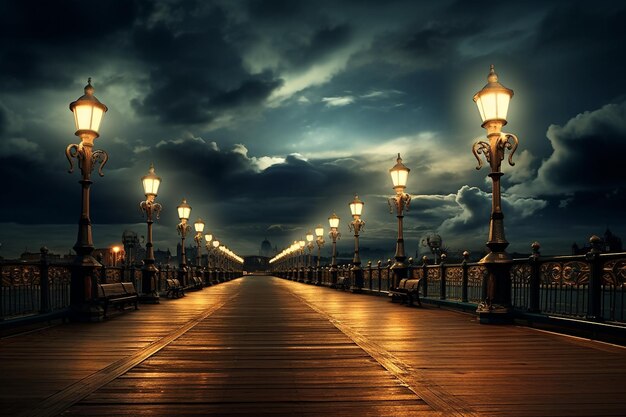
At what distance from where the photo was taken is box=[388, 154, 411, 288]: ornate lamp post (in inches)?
851

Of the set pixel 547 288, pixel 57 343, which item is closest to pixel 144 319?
pixel 57 343

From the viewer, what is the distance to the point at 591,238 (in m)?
10.2

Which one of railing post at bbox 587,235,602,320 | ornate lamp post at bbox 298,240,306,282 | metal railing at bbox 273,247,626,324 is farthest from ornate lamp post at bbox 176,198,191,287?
ornate lamp post at bbox 298,240,306,282

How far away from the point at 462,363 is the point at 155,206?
17081 millimetres

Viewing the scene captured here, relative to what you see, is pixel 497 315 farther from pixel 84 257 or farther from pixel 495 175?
pixel 84 257

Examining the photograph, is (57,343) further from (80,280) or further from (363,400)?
(363,400)

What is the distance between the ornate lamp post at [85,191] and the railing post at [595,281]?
10.2 m

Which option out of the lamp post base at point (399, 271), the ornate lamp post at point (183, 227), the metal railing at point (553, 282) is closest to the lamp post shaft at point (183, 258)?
the ornate lamp post at point (183, 227)

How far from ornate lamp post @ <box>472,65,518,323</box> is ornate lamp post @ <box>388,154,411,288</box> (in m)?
7.95

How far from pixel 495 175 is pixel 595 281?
373 cm

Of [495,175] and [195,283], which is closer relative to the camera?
[495,175]

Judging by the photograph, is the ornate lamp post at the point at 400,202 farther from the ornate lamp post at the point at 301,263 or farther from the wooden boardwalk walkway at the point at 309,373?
the ornate lamp post at the point at 301,263

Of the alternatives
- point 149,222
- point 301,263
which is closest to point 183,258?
point 149,222

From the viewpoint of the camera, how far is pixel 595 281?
10.2 metres
